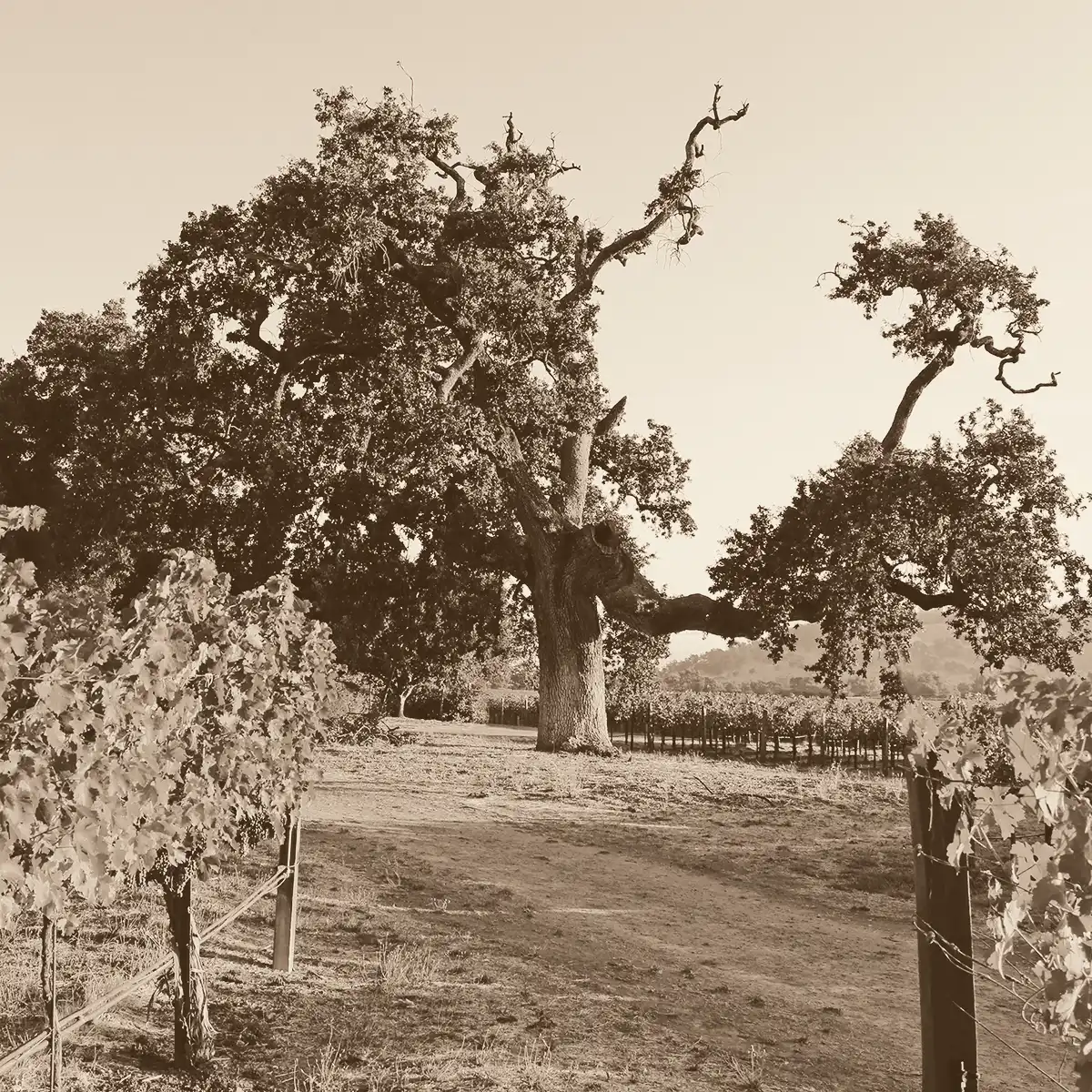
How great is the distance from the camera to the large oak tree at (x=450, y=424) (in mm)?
20547

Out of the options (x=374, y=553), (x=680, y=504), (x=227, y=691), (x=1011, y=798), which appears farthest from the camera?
(x=680, y=504)

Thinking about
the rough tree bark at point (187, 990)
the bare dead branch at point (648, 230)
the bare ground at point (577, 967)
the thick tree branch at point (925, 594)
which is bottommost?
the bare ground at point (577, 967)

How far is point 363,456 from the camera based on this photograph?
2109 cm

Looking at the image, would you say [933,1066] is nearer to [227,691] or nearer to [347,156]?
[227,691]

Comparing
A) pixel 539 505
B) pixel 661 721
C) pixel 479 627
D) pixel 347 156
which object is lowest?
pixel 661 721

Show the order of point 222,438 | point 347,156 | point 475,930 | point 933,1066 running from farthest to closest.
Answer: point 222,438, point 347,156, point 475,930, point 933,1066

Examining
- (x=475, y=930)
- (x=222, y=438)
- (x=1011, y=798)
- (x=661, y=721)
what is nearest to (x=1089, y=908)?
(x=1011, y=798)

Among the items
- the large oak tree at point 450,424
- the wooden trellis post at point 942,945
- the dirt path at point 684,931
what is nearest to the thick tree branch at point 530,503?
the large oak tree at point 450,424

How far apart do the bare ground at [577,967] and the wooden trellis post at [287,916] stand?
122 millimetres

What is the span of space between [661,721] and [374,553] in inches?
849

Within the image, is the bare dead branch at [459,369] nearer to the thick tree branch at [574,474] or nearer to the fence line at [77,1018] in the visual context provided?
the thick tree branch at [574,474]

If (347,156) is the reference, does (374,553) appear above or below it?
below

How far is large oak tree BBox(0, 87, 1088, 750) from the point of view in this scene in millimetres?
20547

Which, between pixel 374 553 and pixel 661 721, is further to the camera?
pixel 661 721
